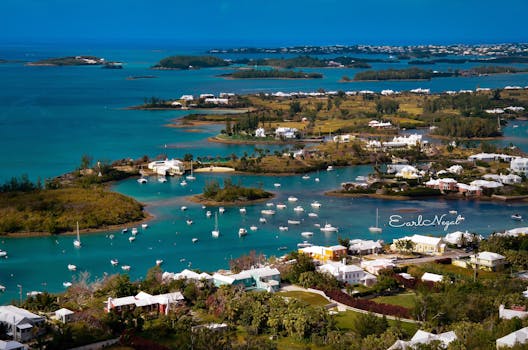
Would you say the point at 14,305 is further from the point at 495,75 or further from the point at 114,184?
the point at 495,75

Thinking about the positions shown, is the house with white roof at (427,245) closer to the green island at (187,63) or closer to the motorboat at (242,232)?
the motorboat at (242,232)

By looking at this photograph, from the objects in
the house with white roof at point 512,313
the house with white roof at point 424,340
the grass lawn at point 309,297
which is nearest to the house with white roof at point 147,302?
the grass lawn at point 309,297

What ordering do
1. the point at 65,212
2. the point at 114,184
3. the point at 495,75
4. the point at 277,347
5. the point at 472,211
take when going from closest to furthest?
the point at 277,347
the point at 65,212
the point at 472,211
the point at 114,184
the point at 495,75

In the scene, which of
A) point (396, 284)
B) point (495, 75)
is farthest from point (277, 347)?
point (495, 75)

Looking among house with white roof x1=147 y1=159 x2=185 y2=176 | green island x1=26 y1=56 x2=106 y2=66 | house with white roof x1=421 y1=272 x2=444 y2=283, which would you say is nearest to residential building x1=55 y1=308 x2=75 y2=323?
house with white roof x1=421 y1=272 x2=444 y2=283

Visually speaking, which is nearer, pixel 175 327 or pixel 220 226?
pixel 175 327

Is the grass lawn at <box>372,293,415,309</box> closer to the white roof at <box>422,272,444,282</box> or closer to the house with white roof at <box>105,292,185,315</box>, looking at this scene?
the white roof at <box>422,272,444,282</box>

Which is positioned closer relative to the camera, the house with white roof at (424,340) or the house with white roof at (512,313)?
the house with white roof at (424,340)
